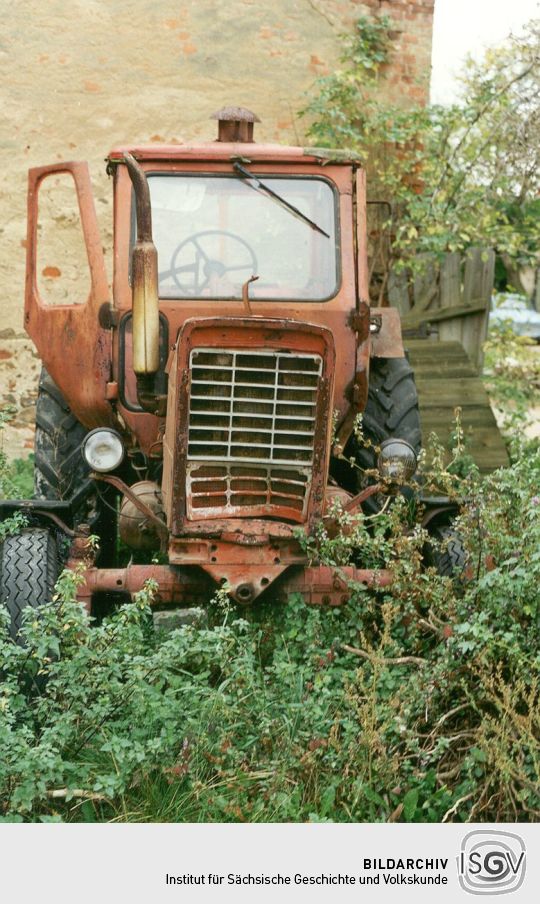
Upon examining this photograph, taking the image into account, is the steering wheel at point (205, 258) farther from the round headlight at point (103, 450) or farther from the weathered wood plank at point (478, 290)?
the weathered wood plank at point (478, 290)

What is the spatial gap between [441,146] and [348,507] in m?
6.08

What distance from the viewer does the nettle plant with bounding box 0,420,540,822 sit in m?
4.26

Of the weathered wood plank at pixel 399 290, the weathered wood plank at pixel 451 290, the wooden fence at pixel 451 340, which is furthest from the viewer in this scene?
the weathered wood plank at pixel 399 290

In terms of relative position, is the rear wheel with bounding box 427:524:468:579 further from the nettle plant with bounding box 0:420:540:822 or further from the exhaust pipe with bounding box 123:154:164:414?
the exhaust pipe with bounding box 123:154:164:414

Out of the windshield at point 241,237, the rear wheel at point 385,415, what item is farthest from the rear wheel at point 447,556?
the windshield at point 241,237

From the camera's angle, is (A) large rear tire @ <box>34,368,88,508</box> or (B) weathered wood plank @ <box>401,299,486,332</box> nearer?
(A) large rear tire @ <box>34,368,88,508</box>

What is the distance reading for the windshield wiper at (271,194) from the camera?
601cm

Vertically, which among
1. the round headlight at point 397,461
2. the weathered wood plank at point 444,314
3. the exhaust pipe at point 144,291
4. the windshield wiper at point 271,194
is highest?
the windshield wiper at point 271,194

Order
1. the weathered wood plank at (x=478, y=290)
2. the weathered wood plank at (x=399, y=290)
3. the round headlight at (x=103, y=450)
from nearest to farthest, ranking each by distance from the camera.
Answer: the round headlight at (x=103, y=450) → the weathered wood plank at (x=478, y=290) → the weathered wood plank at (x=399, y=290)

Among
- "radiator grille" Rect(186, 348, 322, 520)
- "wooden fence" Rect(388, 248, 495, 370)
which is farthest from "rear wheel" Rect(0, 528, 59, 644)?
"wooden fence" Rect(388, 248, 495, 370)

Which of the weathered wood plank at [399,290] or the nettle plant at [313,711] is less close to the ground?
the weathered wood plank at [399,290]
